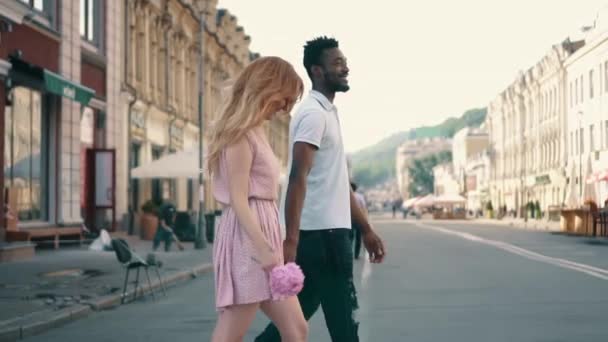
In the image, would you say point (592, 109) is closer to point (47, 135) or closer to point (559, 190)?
point (559, 190)

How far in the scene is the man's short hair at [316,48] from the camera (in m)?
5.09

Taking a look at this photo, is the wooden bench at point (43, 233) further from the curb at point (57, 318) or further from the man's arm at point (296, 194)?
the man's arm at point (296, 194)

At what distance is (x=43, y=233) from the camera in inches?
873

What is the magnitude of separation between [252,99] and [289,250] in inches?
30.0

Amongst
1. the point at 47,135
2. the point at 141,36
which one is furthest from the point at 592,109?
the point at 47,135

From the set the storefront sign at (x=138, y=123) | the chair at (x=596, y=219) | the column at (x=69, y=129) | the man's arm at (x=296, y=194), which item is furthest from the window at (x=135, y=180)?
the man's arm at (x=296, y=194)

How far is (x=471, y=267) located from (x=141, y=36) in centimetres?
1942

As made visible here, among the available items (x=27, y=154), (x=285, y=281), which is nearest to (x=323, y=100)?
(x=285, y=281)

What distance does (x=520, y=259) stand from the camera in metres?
21.4

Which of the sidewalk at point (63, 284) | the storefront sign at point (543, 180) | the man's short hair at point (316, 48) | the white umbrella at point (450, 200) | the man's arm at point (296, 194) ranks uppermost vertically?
the storefront sign at point (543, 180)

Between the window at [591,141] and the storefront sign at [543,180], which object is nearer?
the window at [591,141]

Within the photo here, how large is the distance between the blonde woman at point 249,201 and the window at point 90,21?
22551 mm

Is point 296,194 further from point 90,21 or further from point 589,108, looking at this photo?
point 589,108

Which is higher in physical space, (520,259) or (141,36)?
(141,36)
